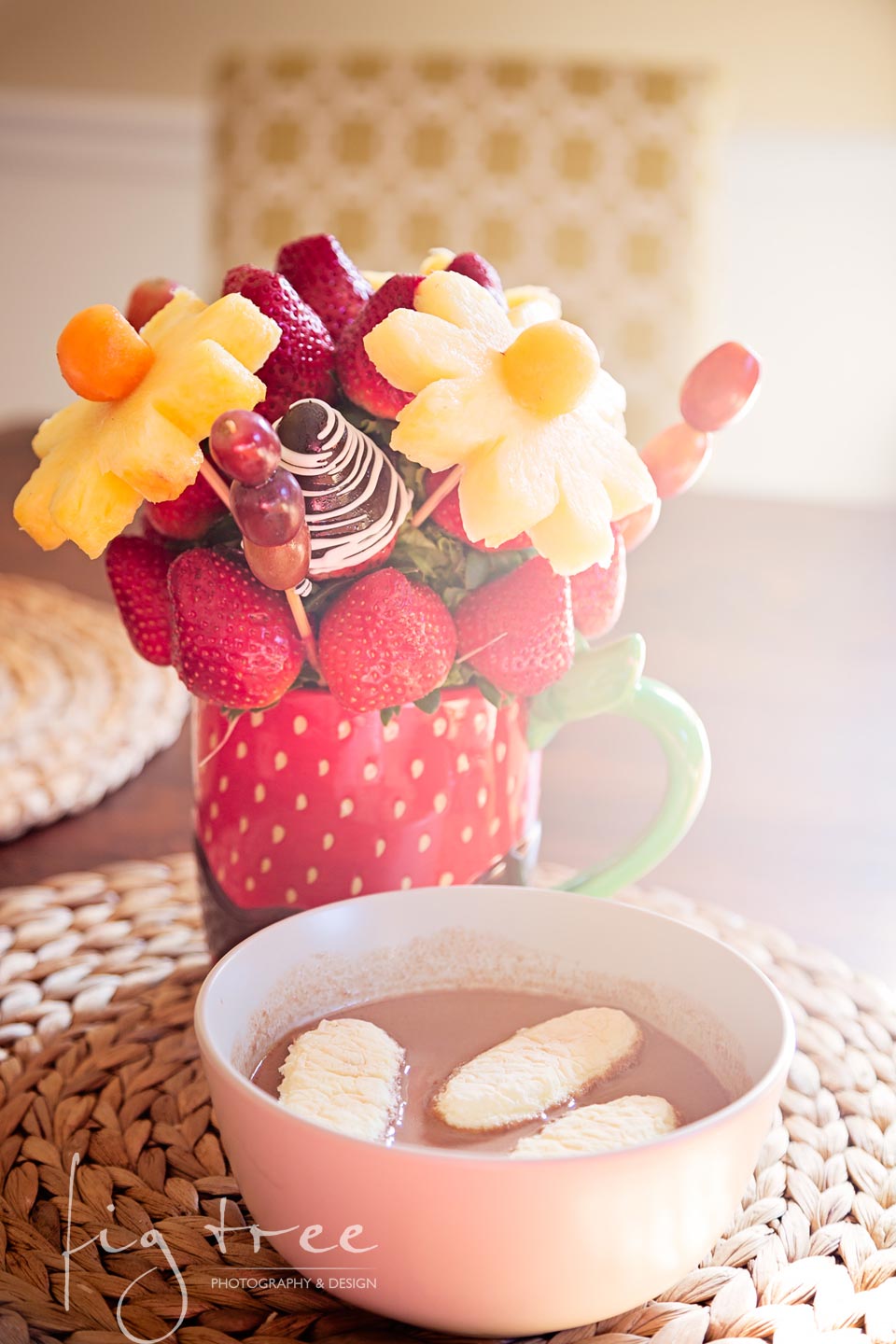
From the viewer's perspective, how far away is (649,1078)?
449 mm

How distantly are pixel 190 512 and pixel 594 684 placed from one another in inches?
7.6

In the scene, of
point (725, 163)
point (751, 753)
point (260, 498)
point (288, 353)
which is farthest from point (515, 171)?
point (260, 498)

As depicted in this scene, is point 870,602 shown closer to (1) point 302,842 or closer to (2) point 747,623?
(2) point 747,623

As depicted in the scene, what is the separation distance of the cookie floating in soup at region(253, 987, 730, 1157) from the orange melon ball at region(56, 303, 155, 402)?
250 mm

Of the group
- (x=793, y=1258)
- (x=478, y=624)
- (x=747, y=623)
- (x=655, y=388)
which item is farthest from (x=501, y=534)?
(x=655, y=388)

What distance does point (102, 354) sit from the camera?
459 mm

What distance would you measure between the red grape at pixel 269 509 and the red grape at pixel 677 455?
21cm

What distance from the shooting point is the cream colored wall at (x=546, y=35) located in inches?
121

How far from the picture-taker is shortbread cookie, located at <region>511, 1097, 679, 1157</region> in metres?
0.38

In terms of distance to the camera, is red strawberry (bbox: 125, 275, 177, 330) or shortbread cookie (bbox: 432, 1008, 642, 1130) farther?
red strawberry (bbox: 125, 275, 177, 330)

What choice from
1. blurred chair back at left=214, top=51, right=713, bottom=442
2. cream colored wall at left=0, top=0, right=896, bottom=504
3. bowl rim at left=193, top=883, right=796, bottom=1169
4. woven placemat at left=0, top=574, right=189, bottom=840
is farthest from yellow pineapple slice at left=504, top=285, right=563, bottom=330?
cream colored wall at left=0, top=0, right=896, bottom=504

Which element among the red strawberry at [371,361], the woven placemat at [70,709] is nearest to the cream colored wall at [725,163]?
the woven placemat at [70,709]

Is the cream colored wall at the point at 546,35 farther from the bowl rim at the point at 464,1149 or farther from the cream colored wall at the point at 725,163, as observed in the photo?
the bowl rim at the point at 464,1149

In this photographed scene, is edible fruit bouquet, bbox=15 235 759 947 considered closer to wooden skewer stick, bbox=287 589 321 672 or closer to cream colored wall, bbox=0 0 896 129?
wooden skewer stick, bbox=287 589 321 672
